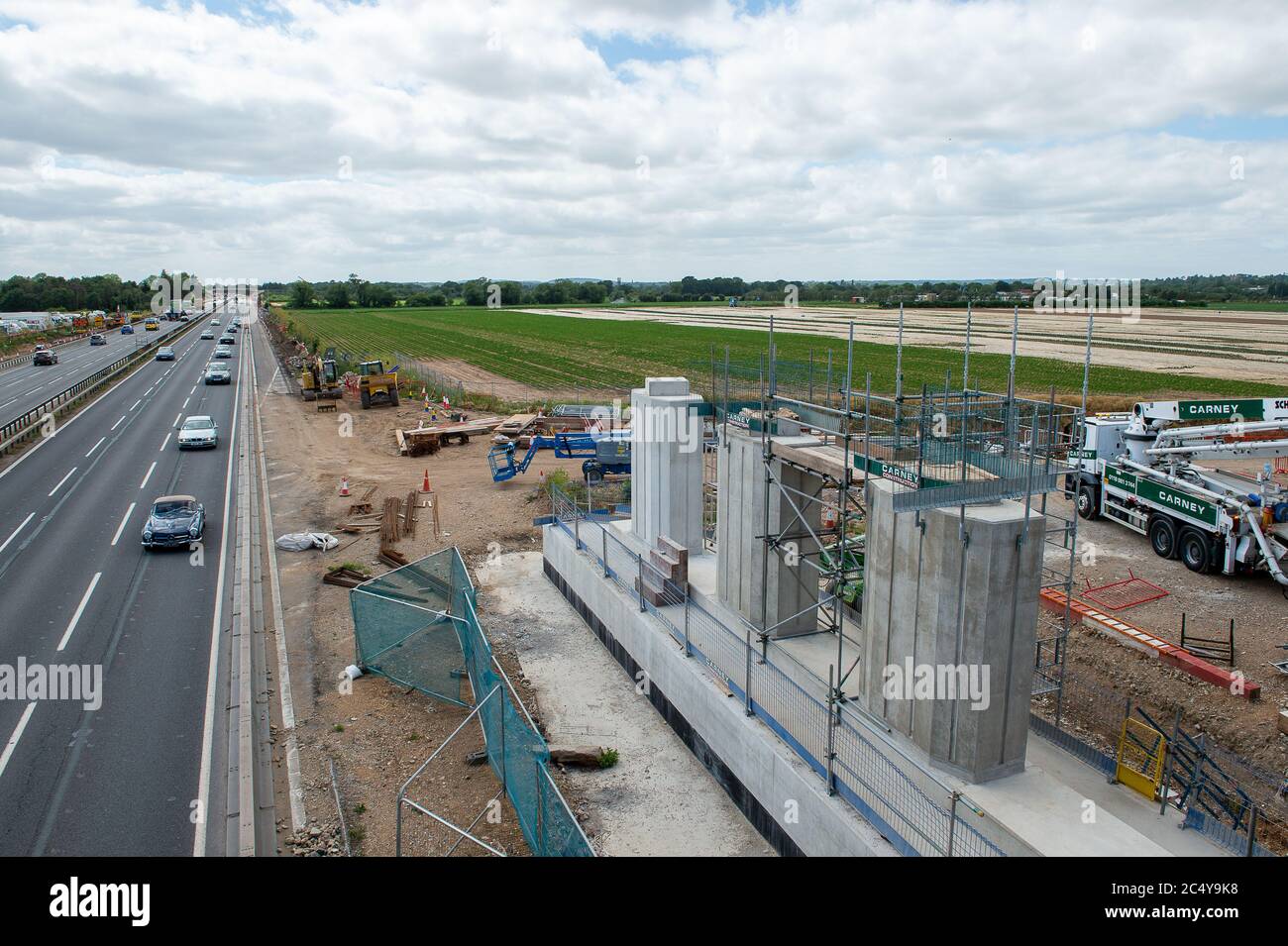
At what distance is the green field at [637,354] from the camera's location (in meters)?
57.3

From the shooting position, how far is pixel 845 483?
11.8 meters

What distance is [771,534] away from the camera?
14219mm

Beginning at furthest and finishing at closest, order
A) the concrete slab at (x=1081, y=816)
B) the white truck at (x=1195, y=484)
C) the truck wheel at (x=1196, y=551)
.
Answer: the truck wheel at (x=1196, y=551)
the white truck at (x=1195, y=484)
the concrete slab at (x=1081, y=816)

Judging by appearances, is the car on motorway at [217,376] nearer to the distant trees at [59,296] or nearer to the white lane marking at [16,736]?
the white lane marking at [16,736]

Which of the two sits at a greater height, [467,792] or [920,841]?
[920,841]

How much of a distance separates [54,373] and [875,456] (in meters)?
75.3

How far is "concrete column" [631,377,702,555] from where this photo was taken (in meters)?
17.6

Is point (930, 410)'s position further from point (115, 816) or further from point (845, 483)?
point (115, 816)

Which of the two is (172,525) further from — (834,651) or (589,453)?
(834,651)

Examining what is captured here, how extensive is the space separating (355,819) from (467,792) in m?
1.51

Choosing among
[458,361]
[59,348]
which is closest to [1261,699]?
[458,361]

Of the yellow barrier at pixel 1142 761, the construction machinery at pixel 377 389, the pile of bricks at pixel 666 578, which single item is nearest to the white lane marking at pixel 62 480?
the construction machinery at pixel 377 389

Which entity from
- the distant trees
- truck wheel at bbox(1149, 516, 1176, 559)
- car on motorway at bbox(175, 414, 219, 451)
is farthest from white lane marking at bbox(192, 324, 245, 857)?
the distant trees

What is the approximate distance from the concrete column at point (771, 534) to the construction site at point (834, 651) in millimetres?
59
